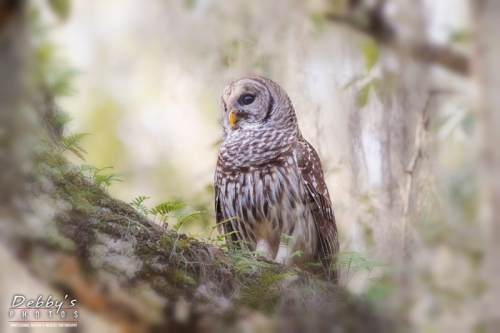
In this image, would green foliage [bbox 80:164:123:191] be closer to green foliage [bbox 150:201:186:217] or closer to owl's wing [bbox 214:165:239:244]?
green foliage [bbox 150:201:186:217]

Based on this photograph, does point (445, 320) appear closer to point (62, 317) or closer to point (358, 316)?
point (358, 316)

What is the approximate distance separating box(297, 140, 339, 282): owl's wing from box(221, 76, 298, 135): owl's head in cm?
20

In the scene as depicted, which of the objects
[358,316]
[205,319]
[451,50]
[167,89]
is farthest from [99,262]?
[451,50]

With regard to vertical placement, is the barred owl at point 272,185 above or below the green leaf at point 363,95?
below

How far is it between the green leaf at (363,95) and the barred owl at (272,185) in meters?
0.46

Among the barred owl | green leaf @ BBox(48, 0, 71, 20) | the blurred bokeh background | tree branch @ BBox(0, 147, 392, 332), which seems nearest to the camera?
tree branch @ BBox(0, 147, 392, 332)

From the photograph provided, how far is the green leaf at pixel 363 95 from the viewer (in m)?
3.88

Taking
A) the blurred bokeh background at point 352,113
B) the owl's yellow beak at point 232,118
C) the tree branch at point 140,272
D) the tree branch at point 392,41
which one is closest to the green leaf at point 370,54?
the blurred bokeh background at point 352,113

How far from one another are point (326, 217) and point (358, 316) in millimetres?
966

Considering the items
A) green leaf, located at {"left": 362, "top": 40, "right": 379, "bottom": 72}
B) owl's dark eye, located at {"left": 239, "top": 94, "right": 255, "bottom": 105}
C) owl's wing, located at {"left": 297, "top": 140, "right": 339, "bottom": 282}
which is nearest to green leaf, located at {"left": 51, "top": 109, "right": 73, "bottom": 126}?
owl's dark eye, located at {"left": 239, "top": 94, "right": 255, "bottom": 105}

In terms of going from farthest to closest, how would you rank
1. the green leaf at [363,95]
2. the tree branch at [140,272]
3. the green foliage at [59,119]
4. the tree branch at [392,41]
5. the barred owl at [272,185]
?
the tree branch at [392,41]
the green leaf at [363,95]
the barred owl at [272,185]
the green foliage at [59,119]
the tree branch at [140,272]

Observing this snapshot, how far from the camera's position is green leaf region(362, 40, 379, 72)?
13.8 ft

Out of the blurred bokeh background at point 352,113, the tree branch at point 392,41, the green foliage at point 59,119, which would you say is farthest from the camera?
the tree branch at point 392,41

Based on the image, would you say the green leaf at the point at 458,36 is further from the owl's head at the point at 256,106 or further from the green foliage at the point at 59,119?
the green foliage at the point at 59,119
